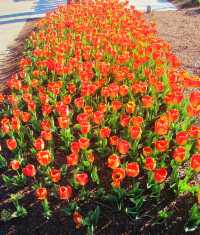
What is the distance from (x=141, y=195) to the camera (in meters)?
3.94

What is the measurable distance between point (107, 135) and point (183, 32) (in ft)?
20.3

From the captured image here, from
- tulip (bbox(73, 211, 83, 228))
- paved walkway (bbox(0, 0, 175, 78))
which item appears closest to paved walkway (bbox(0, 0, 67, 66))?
paved walkway (bbox(0, 0, 175, 78))

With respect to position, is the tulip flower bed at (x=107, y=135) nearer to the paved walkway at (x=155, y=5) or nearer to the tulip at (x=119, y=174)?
the tulip at (x=119, y=174)

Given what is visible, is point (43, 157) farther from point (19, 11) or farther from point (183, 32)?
point (19, 11)

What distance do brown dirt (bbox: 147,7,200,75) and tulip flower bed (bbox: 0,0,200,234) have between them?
953mm

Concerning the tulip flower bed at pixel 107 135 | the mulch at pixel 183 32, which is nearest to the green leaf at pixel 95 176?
the tulip flower bed at pixel 107 135

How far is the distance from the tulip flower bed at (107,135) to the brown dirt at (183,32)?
0.95 metres

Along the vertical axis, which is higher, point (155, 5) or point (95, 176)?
point (95, 176)

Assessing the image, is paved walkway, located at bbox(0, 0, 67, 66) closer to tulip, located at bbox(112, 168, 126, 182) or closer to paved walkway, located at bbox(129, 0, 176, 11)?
paved walkway, located at bbox(129, 0, 176, 11)

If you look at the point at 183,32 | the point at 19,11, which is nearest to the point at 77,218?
the point at 183,32

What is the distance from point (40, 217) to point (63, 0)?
47.7ft

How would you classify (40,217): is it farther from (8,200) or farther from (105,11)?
(105,11)

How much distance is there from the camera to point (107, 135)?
418cm

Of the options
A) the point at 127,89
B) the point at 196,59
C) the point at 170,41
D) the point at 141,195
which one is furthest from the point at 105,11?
the point at 141,195
